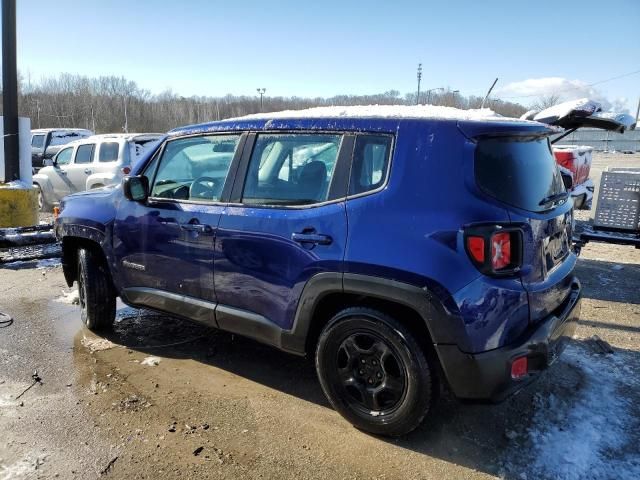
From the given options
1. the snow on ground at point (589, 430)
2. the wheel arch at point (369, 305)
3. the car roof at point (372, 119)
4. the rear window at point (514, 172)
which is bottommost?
the snow on ground at point (589, 430)

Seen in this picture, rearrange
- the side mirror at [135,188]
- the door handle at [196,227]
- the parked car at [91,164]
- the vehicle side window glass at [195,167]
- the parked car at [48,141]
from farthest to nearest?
the parked car at [48,141] → the parked car at [91,164] → the side mirror at [135,188] → the vehicle side window glass at [195,167] → the door handle at [196,227]

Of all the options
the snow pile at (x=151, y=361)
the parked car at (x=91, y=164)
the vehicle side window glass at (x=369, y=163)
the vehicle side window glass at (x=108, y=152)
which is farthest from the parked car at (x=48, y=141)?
the vehicle side window glass at (x=369, y=163)

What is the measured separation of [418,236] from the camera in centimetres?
270

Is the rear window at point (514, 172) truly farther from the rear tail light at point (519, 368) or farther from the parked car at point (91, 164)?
the parked car at point (91, 164)

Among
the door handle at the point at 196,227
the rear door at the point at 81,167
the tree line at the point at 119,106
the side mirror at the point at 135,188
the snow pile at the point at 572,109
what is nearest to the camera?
the door handle at the point at 196,227

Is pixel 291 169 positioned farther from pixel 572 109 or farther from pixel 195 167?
pixel 572 109

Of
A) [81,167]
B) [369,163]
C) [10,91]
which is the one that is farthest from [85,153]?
[369,163]

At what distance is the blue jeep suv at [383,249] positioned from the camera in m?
2.65

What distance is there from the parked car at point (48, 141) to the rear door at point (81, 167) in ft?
30.0

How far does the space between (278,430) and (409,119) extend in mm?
2030

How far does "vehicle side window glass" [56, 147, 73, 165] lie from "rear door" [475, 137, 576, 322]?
12.0 metres

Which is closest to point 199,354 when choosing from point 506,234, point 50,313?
point 50,313

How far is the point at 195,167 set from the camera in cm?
400

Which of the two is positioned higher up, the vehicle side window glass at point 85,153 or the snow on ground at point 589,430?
the vehicle side window glass at point 85,153
